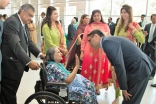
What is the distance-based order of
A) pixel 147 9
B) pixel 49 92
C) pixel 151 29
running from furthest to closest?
pixel 147 9
pixel 151 29
pixel 49 92

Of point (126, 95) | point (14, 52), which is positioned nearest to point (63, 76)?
point (14, 52)

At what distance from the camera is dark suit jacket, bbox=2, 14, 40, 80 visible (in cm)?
175

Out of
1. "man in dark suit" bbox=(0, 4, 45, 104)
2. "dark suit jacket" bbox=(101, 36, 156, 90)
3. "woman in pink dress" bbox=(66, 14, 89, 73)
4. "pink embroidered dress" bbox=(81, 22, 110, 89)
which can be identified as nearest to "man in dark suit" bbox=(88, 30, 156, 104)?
"dark suit jacket" bbox=(101, 36, 156, 90)

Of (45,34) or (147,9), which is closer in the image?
(45,34)

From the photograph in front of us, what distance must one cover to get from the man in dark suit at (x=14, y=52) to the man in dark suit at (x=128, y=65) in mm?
724

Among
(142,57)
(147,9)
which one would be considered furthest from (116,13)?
(142,57)

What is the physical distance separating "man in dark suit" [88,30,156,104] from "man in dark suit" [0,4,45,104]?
724 millimetres

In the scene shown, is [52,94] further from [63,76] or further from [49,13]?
[49,13]

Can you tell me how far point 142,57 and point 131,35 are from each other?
3.33 feet

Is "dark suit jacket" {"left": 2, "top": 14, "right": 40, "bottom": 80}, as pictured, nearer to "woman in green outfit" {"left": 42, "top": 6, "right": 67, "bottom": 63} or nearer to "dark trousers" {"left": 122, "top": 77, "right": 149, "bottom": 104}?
"woman in green outfit" {"left": 42, "top": 6, "right": 67, "bottom": 63}

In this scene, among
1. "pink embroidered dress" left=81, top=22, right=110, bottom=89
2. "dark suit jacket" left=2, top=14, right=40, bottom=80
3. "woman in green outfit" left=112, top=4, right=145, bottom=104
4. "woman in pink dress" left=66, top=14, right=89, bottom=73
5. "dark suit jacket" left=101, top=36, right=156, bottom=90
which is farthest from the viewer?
"woman in pink dress" left=66, top=14, right=89, bottom=73

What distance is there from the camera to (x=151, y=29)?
4.05m

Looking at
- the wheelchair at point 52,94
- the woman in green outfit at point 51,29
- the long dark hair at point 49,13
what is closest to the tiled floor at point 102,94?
the woman in green outfit at point 51,29

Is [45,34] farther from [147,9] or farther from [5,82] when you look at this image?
[147,9]
